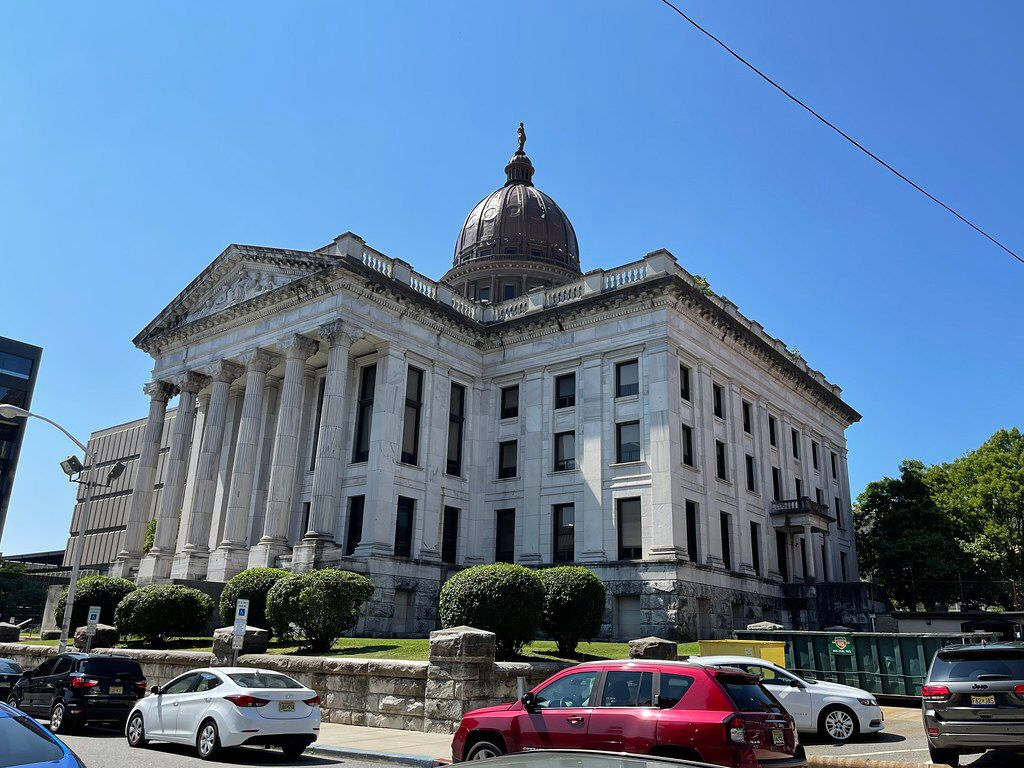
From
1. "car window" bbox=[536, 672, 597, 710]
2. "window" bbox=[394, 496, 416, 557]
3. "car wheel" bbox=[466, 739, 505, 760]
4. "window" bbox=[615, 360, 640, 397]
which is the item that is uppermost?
Answer: "window" bbox=[615, 360, 640, 397]

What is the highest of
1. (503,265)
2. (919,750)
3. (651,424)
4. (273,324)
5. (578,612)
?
(503,265)

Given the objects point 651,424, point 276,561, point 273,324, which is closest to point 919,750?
point 651,424

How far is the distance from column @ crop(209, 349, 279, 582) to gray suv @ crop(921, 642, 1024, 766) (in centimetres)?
3147

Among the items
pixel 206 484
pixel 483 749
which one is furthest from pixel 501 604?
pixel 206 484

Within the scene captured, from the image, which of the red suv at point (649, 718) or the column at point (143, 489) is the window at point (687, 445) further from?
the column at point (143, 489)

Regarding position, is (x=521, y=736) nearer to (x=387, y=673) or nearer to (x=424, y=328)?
(x=387, y=673)

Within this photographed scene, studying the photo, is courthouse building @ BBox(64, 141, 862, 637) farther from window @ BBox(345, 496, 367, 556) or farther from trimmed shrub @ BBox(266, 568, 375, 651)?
trimmed shrub @ BBox(266, 568, 375, 651)

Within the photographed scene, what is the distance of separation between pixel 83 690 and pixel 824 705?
16.4m

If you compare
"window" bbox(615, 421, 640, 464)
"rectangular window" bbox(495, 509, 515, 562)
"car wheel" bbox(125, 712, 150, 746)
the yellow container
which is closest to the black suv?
"car wheel" bbox(125, 712, 150, 746)

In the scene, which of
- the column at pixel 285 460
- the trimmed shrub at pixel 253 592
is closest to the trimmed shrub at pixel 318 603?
the trimmed shrub at pixel 253 592

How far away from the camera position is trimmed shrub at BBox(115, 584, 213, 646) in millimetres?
29656

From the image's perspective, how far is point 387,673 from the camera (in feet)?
59.7

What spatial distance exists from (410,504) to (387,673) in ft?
65.0

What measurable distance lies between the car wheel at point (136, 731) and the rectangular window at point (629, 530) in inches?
912
